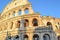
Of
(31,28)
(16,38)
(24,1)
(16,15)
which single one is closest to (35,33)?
(31,28)

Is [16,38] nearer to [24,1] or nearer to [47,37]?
[47,37]

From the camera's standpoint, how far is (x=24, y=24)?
43938 mm

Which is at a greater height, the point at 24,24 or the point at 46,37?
the point at 24,24

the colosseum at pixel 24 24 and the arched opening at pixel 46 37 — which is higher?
the colosseum at pixel 24 24

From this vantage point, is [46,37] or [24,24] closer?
[46,37]

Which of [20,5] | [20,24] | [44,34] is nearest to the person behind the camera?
[44,34]

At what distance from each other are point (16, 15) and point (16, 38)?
718 cm

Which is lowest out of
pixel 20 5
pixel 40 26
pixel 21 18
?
pixel 40 26

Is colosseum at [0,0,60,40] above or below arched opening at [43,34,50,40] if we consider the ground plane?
above

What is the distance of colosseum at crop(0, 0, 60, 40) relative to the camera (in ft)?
130

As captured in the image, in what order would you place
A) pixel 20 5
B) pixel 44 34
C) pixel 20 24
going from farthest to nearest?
pixel 20 5
pixel 20 24
pixel 44 34

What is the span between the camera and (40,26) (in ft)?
132

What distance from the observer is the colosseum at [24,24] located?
3953cm

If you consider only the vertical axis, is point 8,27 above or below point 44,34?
above
